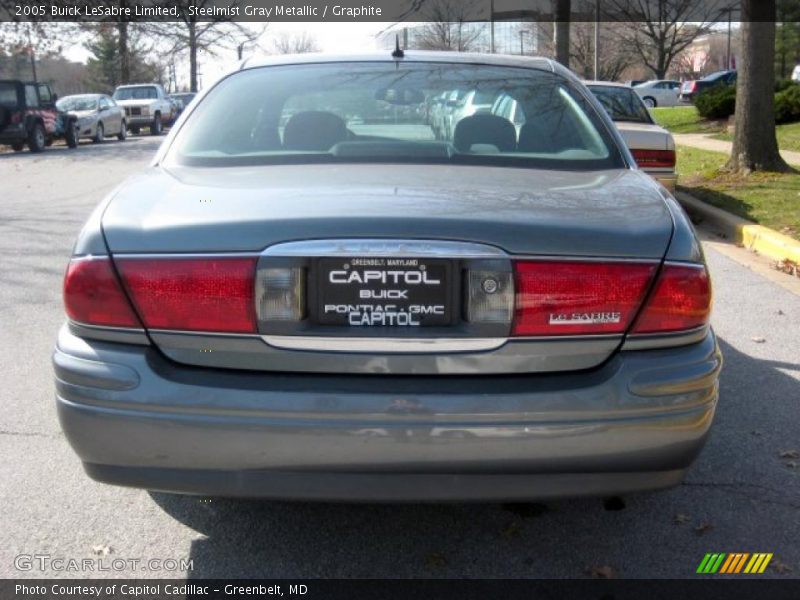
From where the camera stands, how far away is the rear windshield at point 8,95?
22.9 meters

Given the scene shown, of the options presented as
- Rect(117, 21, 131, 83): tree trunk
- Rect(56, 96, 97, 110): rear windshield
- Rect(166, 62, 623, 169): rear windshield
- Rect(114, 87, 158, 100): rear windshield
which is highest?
Rect(117, 21, 131, 83): tree trunk

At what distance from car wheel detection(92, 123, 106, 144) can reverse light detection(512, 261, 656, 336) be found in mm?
28172

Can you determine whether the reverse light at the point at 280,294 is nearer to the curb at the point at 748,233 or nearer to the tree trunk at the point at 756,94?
the curb at the point at 748,233

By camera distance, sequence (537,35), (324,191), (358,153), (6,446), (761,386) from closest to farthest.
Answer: (324,191) < (358,153) < (6,446) < (761,386) < (537,35)

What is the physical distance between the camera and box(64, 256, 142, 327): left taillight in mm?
2600

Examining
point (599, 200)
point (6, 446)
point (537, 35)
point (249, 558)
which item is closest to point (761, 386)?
point (599, 200)

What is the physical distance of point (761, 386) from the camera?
4809 millimetres

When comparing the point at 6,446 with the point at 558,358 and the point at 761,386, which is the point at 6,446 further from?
the point at 761,386

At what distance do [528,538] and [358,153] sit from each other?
58.6 inches

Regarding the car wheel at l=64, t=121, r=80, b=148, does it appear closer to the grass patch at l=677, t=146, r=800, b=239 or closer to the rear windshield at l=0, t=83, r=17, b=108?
the rear windshield at l=0, t=83, r=17, b=108

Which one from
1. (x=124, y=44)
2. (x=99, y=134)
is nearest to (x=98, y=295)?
(x=99, y=134)

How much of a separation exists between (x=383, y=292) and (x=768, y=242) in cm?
675

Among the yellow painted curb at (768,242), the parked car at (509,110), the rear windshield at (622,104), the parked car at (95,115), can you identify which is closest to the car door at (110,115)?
the parked car at (95,115)

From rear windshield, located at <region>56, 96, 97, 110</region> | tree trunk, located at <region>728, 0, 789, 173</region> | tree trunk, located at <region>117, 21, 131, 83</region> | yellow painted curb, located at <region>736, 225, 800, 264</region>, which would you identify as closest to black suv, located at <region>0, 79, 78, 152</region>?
rear windshield, located at <region>56, 96, 97, 110</region>
